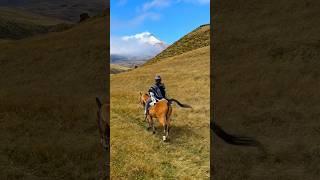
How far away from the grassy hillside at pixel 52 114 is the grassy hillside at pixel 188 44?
29.6m

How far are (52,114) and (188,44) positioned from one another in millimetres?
59236

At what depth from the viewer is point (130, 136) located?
14938 mm

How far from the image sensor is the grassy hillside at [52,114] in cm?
1572

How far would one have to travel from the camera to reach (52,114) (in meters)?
23.3

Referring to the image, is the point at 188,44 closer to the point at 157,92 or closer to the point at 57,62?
the point at 57,62
